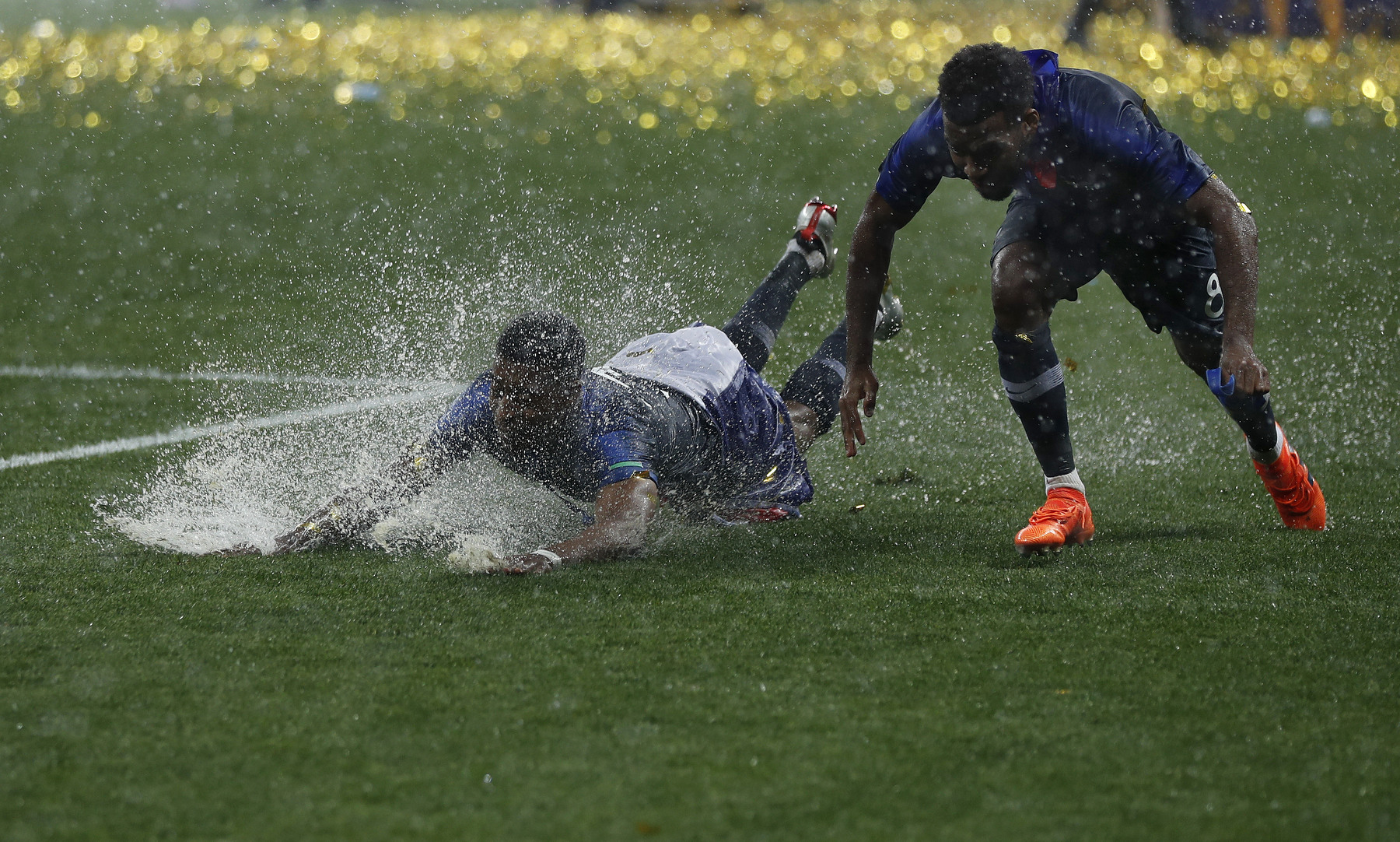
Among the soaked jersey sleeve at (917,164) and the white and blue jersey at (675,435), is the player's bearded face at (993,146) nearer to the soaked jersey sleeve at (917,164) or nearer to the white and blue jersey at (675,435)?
the soaked jersey sleeve at (917,164)

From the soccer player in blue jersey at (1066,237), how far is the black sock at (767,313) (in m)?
0.88

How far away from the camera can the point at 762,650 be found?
3.35 m

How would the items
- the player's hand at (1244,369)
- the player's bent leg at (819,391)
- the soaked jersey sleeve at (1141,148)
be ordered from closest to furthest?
the player's hand at (1244,369) → the soaked jersey sleeve at (1141,148) → the player's bent leg at (819,391)

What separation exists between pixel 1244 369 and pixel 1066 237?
2.81 ft

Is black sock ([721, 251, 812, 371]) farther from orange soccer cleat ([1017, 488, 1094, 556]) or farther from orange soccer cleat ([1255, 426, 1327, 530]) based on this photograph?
orange soccer cleat ([1255, 426, 1327, 530])

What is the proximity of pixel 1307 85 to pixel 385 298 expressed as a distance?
28.5ft

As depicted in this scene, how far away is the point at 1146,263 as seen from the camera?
4.39 m

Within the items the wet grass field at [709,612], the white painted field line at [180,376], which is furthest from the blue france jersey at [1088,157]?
the white painted field line at [180,376]

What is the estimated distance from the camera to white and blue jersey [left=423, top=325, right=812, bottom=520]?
4.19 metres

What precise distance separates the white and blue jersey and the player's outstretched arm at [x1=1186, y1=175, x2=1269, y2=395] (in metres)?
1.52

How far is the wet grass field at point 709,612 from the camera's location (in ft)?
8.54

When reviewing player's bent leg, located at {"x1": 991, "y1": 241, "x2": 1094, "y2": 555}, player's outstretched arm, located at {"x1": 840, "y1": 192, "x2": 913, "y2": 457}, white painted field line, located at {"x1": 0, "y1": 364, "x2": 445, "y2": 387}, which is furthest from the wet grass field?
player's outstretched arm, located at {"x1": 840, "y1": 192, "x2": 913, "y2": 457}

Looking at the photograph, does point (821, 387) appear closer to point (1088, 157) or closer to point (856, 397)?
point (856, 397)

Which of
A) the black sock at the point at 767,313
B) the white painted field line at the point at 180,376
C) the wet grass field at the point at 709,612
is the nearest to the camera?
the wet grass field at the point at 709,612
